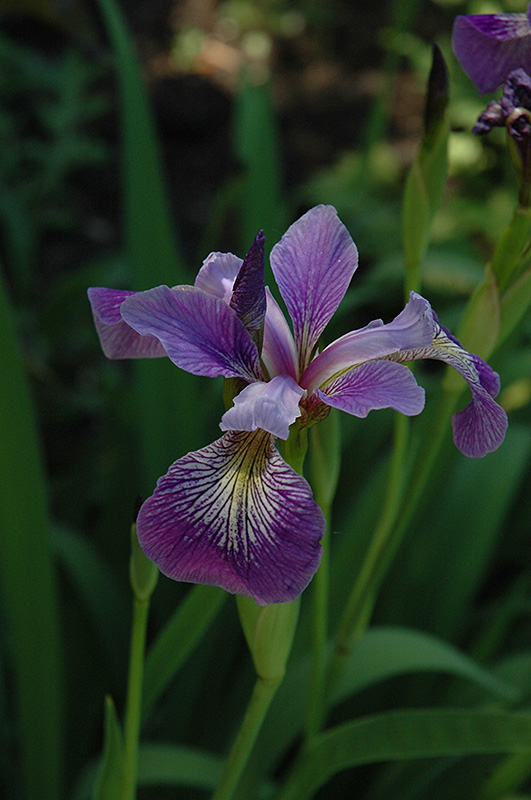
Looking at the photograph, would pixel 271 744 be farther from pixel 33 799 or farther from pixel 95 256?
pixel 95 256

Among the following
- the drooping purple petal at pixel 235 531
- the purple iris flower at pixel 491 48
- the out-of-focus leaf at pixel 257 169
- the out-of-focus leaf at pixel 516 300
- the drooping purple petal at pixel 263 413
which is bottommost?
the out-of-focus leaf at pixel 257 169

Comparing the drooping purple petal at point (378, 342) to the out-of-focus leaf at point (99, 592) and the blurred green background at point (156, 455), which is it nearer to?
the blurred green background at point (156, 455)

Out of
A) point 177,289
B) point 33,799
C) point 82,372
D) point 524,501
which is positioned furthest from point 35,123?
point 177,289

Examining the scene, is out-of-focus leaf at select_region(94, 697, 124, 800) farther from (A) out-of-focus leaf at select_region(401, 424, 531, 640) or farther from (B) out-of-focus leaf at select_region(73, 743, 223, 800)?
(A) out-of-focus leaf at select_region(401, 424, 531, 640)

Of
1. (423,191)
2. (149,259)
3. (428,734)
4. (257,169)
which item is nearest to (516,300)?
(423,191)

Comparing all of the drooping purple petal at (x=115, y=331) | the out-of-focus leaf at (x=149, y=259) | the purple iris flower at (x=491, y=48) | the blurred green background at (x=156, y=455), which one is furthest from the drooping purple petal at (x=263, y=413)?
the out-of-focus leaf at (x=149, y=259)
